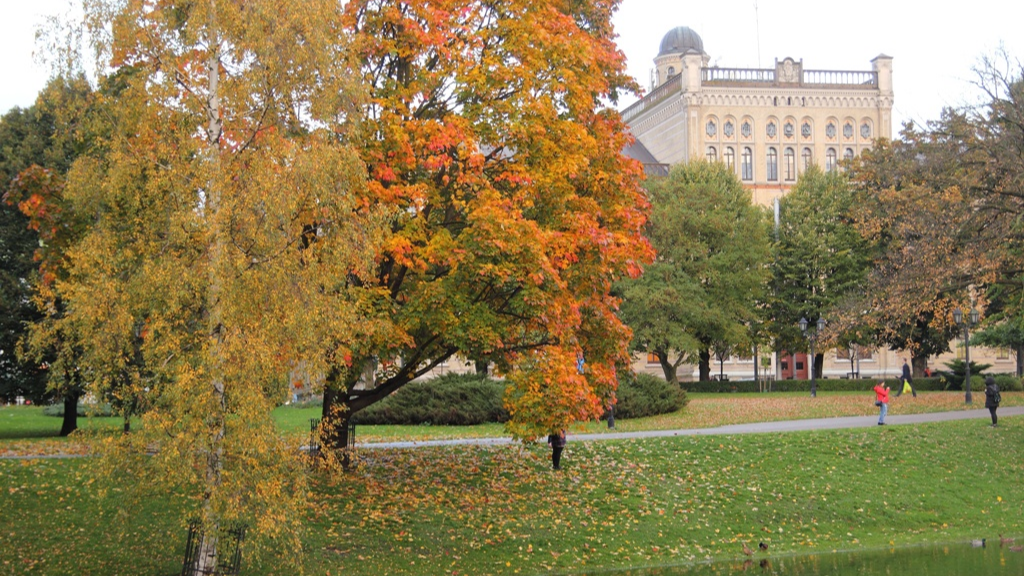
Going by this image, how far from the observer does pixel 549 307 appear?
16.0 metres

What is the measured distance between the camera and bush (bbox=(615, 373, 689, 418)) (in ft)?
103

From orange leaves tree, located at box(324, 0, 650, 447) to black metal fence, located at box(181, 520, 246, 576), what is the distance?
3.30 meters

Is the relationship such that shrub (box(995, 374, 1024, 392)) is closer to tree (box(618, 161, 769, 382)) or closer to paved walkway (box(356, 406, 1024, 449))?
paved walkway (box(356, 406, 1024, 449))

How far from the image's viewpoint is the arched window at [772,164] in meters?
71.3

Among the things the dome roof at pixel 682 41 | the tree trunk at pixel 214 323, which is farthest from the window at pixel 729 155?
the tree trunk at pixel 214 323

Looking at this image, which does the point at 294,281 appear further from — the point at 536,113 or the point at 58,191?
the point at 536,113

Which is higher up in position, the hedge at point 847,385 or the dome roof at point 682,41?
the dome roof at point 682,41

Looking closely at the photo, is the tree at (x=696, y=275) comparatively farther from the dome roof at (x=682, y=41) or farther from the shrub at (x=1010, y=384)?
the dome roof at (x=682, y=41)

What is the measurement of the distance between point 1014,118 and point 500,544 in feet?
64.8

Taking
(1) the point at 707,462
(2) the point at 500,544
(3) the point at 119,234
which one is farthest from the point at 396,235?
(1) the point at 707,462

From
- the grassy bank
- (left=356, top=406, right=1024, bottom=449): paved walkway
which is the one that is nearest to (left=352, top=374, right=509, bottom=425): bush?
(left=356, top=406, right=1024, bottom=449): paved walkway

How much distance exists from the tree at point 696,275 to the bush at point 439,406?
16.5 meters

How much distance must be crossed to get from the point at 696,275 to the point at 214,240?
3972 cm

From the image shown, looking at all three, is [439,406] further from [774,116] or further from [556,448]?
[774,116]
